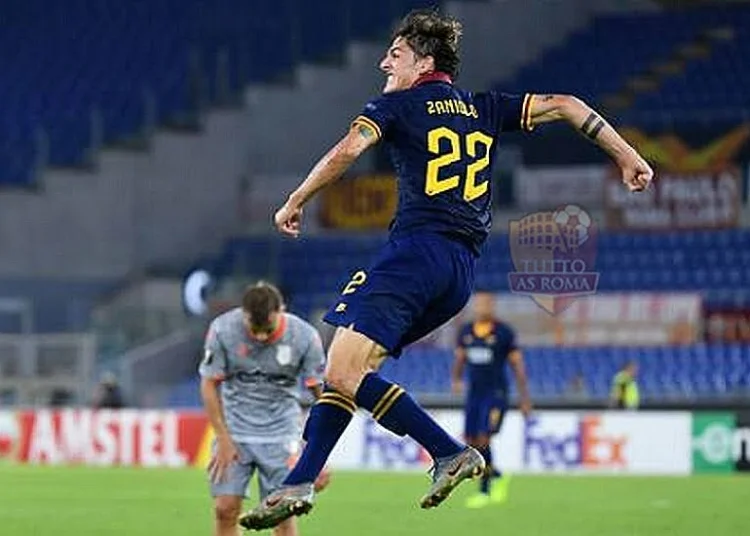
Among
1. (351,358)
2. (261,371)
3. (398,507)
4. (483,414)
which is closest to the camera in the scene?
(351,358)

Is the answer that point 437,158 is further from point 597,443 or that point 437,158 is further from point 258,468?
point 597,443

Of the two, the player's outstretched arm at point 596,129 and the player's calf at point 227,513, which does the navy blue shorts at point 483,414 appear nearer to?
the player's calf at point 227,513

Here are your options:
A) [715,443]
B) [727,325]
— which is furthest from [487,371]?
[727,325]

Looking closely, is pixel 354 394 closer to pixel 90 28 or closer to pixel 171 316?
pixel 171 316

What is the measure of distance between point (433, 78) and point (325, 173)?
87 centimetres

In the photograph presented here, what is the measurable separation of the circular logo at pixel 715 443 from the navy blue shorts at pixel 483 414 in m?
7.17

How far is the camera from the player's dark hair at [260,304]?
40.1 feet

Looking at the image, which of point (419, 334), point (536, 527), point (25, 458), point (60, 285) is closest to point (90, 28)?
point (60, 285)

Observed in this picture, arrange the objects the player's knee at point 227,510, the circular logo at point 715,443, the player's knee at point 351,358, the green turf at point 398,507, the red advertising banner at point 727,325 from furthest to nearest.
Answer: the red advertising banner at point 727,325, the circular logo at point 715,443, the green turf at point 398,507, the player's knee at point 227,510, the player's knee at point 351,358

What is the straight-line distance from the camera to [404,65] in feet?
32.7

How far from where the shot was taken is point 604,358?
111ft

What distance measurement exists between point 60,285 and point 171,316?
7.04ft

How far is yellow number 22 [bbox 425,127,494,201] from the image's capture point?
989 cm

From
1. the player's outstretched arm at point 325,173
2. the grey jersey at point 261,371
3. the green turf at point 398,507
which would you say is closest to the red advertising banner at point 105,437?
the green turf at point 398,507
